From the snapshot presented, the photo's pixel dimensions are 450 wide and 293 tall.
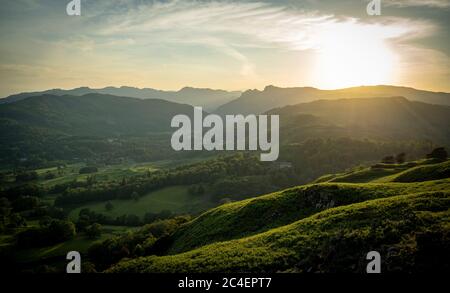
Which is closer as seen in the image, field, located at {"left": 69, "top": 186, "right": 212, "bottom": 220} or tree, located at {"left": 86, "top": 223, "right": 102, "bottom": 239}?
tree, located at {"left": 86, "top": 223, "right": 102, "bottom": 239}

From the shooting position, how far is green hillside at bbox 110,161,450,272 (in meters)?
30.2

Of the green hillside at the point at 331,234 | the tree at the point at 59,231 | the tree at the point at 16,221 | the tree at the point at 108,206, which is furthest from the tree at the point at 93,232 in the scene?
the green hillside at the point at 331,234

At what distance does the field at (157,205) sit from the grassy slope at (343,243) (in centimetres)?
12450

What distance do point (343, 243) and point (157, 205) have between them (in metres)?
148

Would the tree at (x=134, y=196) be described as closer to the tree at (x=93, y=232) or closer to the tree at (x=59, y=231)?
the tree at (x=93, y=232)

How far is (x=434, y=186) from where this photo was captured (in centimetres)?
4678

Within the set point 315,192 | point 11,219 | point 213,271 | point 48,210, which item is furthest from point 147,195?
point 213,271

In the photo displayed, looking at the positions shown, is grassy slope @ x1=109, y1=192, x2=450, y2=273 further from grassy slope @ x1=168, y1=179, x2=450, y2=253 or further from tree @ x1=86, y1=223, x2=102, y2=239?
tree @ x1=86, y1=223, x2=102, y2=239

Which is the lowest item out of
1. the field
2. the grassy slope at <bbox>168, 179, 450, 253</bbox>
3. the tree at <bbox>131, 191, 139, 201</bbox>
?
the field

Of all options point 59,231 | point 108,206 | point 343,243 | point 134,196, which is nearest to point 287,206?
point 343,243

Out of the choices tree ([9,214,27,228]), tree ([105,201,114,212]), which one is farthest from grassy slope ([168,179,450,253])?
tree ([105,201,114,212])

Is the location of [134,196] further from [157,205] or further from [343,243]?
[343,243]
